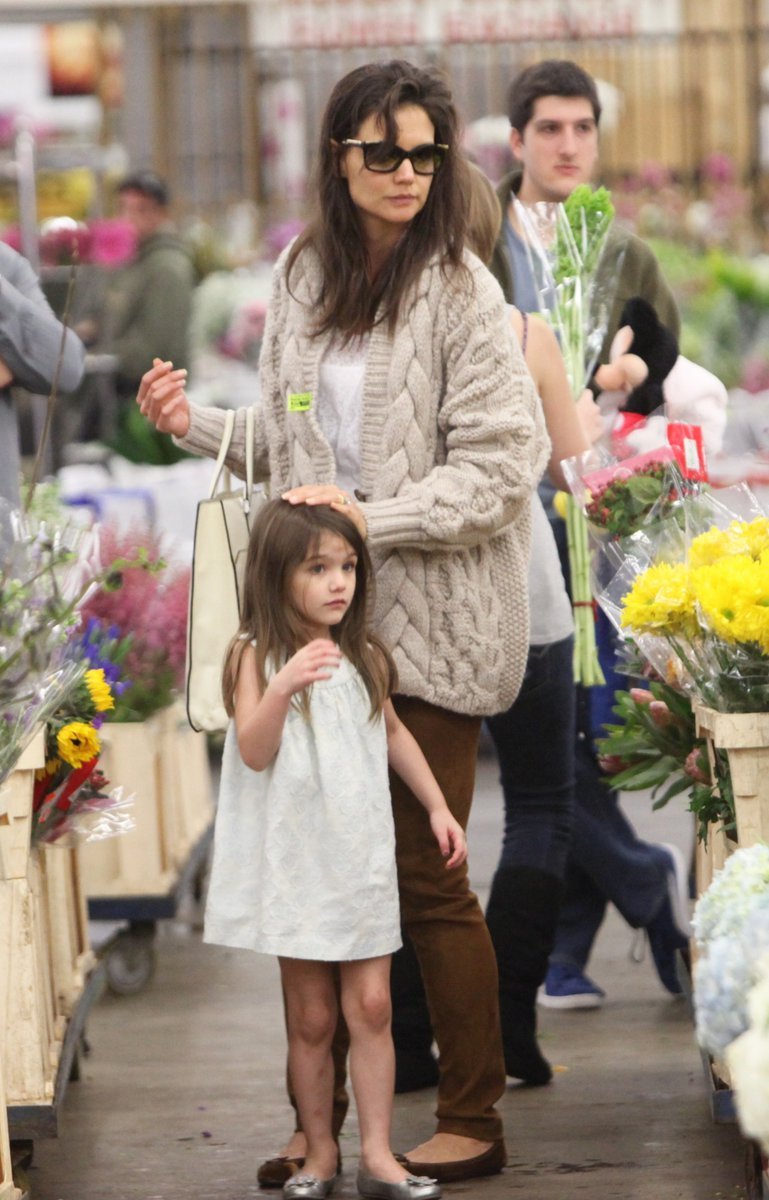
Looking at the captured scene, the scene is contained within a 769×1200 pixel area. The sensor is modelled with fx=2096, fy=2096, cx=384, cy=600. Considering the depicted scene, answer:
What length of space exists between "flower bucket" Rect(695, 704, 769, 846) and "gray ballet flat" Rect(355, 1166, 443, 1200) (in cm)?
76

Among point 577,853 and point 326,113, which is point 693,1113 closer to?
point 577,853

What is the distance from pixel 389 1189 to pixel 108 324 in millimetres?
7398

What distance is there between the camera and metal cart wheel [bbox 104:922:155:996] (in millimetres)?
5066

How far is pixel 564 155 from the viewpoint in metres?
4.49

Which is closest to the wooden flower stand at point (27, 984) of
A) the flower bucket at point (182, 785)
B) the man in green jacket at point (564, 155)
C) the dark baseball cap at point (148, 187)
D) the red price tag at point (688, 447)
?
the red price tag at point (688, 447)

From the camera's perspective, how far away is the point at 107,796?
3881 millimetres

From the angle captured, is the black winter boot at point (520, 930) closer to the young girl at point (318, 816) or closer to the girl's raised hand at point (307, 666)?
the young girl at point (318, 816)

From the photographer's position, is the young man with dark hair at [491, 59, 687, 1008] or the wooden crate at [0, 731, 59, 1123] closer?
the wooden crate at [0, 731, 59, 1123]

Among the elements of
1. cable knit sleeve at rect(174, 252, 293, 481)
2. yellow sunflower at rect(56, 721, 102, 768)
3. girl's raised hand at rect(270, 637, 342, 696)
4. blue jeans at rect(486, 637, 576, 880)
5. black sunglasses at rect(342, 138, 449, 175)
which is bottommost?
blue jeans at rect(486, 637, 576, 880)

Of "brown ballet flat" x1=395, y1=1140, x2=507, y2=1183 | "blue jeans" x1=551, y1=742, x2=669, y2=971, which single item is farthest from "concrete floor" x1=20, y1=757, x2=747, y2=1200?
"blue jeans" x1=551, y1=742, x2=669, y2=971

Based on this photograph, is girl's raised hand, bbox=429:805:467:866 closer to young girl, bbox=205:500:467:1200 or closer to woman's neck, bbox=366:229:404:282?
young girl, bbox=205:500:467:1200

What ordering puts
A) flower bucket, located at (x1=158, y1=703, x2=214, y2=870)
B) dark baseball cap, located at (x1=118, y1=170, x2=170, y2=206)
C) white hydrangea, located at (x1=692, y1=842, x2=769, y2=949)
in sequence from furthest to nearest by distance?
dark baseball cap, located at (x1=118, y1=170, x2=170, y2=206)
flower bucket, located at (x1=158, y1=703, x2=214, y2=870)
white hydrangea, located at (x1=692, y1=842, x2=769, y2=949)

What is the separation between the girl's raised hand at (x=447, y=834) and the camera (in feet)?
11.1

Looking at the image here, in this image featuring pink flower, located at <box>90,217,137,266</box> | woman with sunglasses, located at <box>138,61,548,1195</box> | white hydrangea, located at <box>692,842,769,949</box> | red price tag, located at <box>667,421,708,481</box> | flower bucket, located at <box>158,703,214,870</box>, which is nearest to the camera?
white hydrangea, located at <box>692,842,769,949</box>
